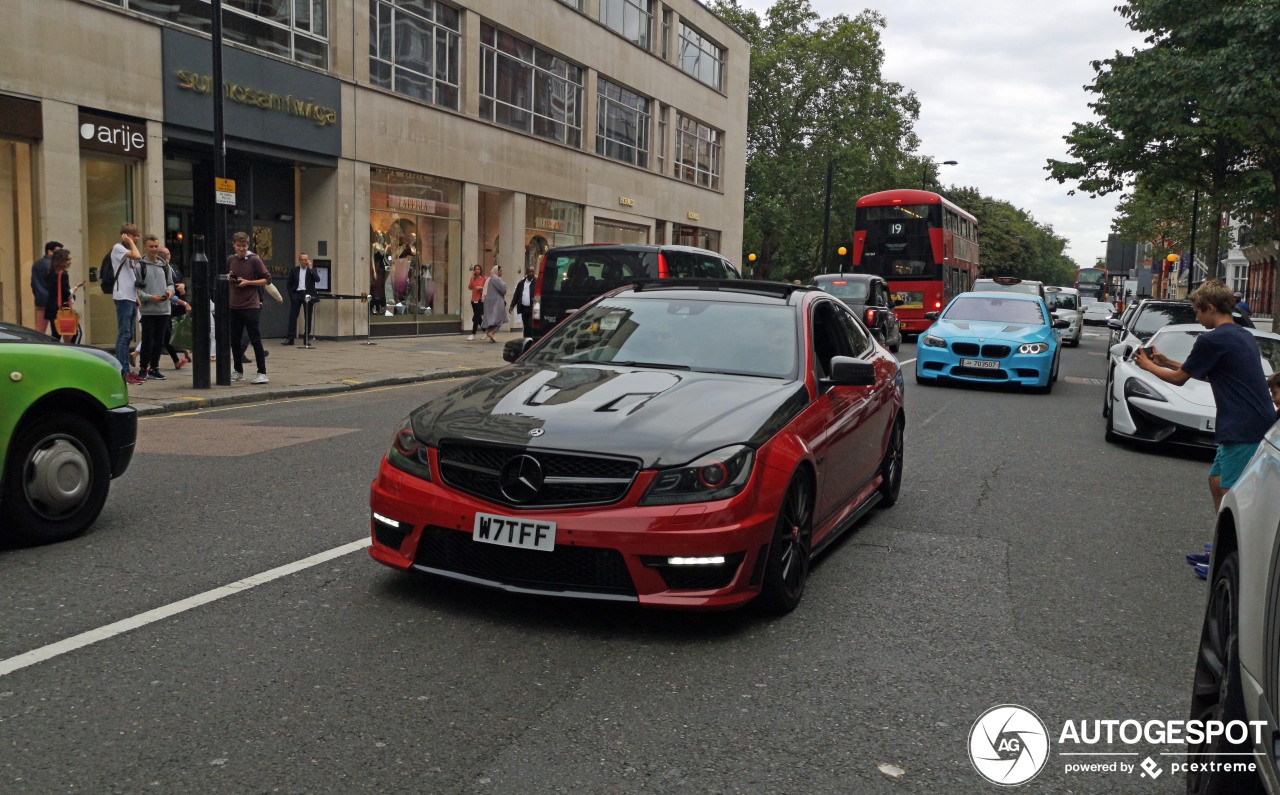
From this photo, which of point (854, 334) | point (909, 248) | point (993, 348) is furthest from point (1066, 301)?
point (854, 334)

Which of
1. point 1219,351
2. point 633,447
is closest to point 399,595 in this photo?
point 633,447

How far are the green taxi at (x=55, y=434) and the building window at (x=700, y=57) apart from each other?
125 ft

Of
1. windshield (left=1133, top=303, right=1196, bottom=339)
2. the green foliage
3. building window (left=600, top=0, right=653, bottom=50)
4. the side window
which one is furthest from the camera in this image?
building window (left=600, top=0, right=653, bottom=50)

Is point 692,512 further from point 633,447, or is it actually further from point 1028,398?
point 1028,398

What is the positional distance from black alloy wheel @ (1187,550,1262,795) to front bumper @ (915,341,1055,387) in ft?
45.3

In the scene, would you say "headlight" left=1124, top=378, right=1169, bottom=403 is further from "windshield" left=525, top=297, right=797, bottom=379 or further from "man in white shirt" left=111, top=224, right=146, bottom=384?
"man in white shirt" left=111, top=224, right=146, bottom=384

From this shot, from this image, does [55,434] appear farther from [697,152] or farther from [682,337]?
[697,152]

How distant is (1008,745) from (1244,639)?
1.29 m

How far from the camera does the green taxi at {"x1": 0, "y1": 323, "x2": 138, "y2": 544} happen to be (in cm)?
562

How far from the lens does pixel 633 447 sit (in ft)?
14.8

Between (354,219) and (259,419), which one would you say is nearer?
(259,419)

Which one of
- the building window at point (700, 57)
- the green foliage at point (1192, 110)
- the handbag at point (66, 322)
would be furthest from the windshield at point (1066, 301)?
the handbag at point (66, 322)

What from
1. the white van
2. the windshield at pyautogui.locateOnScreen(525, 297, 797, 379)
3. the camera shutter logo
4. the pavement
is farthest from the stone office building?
the white van

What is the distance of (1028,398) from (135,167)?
585 inches
